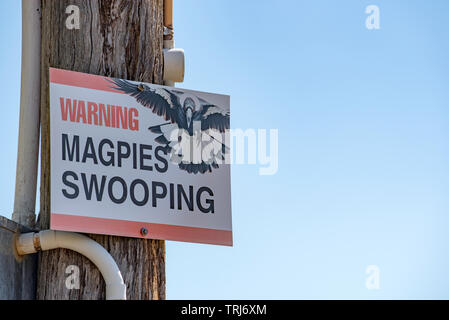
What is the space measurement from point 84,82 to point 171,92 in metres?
0.38

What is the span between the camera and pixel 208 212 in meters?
4.56

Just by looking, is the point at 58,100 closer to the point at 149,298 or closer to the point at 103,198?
the point at 103,198

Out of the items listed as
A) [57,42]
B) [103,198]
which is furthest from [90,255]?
[57,42]

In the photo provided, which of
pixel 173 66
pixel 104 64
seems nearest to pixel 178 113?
pixel 173 66

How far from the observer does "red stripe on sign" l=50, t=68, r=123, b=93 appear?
4.46 metres

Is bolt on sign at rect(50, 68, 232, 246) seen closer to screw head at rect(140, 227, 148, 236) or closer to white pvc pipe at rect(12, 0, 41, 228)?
screw head at rect(140, 227, 148, 236)

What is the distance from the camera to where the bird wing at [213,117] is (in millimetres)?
4676

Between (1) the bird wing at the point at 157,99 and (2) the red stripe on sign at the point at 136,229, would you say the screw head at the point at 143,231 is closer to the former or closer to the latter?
(2) the red stripe on sign at the point at 136,229

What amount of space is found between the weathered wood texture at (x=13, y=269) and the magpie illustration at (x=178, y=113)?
702 mm

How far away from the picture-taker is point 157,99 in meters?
4.62

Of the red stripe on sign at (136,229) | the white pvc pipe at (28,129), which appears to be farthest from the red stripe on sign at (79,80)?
the red stripe on sign at (136,229)

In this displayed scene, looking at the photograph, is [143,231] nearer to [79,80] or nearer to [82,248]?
[82,248]

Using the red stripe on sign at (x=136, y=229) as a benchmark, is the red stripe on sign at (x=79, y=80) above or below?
above

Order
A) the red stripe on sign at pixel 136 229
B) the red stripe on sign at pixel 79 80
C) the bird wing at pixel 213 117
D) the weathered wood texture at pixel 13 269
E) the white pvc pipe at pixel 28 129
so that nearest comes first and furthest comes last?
the weathered wood texture at pixel 13 269 < the red stripe on sign at pixel 136 229 < the red stripe on sign at pixel 79 80 < the white pvc pipe at pixel 28 129 < the bird wing at pixel 213 117
